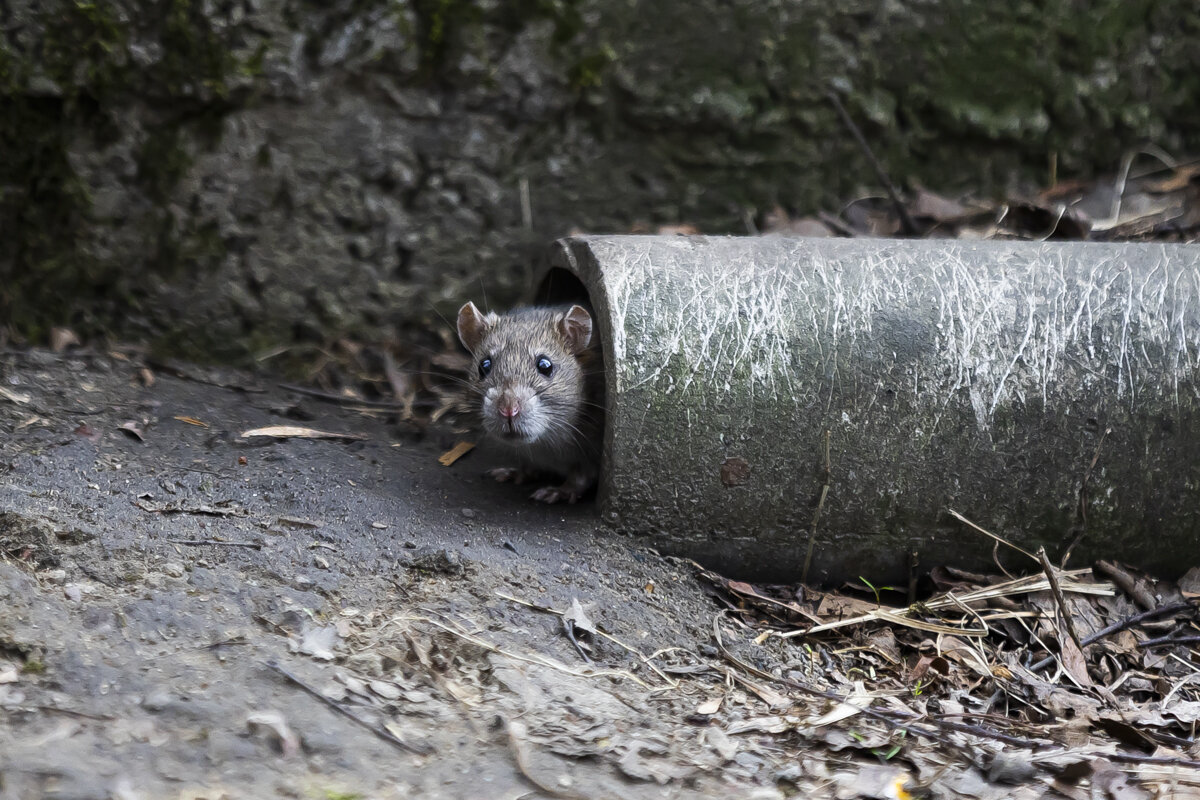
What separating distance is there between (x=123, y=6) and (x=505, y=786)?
439 centimetres

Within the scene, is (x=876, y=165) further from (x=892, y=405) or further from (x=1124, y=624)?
(x=1124, y=624)

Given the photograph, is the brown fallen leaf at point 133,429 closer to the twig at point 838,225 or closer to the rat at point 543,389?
the rat at point 543,389

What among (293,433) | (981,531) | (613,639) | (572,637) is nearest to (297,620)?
(572,637)

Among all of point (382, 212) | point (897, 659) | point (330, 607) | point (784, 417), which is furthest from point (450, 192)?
point (897, 659)

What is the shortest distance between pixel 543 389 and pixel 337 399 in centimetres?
138

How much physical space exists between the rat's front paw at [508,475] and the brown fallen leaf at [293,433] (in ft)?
2.22

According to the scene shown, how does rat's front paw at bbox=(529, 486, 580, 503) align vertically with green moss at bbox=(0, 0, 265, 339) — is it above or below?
below

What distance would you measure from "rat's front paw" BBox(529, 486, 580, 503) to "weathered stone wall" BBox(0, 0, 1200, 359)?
1.72m

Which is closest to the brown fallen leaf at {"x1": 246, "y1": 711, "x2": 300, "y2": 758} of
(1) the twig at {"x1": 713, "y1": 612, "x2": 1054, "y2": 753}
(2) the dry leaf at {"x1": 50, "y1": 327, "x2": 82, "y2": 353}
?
(1) the twig at {"x1": 713, "y1": 612, "x2": 1054, "y2": 753}

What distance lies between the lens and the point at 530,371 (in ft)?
16.7

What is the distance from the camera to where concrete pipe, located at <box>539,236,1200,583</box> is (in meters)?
4.33

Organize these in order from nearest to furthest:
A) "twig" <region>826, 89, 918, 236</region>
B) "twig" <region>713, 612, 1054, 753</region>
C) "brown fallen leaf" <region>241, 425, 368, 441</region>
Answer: "twig" <region>713, 612, 1054, 753</region> < "brown fallen leaf" <region>241, 425, 368, 441</region> < "twig" <region>826, 89, 918, 236</region>

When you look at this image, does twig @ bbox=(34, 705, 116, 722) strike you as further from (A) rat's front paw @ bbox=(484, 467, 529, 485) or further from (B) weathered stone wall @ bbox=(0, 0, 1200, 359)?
(B) weathered stone wall @ bbox=(0, 0, 1200, 359)

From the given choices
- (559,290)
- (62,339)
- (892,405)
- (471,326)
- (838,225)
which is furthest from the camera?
(559,290)
